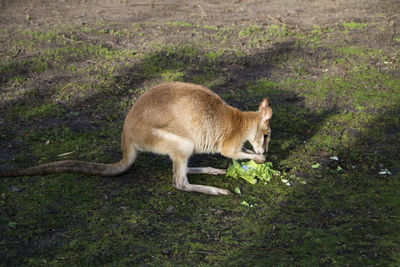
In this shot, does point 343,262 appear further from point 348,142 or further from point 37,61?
point 37,61

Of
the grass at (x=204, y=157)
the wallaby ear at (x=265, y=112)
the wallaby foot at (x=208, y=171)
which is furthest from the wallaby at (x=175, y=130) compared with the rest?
the wallaby foot at (x=208, y=171)

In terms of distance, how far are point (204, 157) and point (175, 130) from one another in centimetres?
93

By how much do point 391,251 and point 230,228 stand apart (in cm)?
108

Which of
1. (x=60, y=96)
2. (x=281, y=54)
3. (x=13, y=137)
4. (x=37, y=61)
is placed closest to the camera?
(x=13, y=137)

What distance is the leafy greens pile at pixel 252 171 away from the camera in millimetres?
3967

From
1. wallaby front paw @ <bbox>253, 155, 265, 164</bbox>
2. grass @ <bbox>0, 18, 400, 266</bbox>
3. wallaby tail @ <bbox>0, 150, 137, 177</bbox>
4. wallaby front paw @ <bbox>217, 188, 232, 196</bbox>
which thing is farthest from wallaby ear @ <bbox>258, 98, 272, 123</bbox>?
wallaby tail @ <bbox>0, 150, 137, 177</bbox>

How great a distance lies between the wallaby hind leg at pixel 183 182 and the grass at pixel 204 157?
61 millimetres

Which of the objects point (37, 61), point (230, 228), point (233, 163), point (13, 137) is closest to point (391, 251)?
point (230, 228)

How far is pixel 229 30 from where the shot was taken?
772 cm

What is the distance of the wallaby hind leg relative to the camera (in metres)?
3.75

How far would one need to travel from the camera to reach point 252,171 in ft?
13.1

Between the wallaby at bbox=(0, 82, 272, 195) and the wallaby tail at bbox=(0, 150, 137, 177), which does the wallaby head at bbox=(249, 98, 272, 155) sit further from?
the wallaby tail at bbox=(0, 150, 137, 177)

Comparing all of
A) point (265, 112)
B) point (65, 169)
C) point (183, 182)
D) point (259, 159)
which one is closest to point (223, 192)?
point (183, 182)

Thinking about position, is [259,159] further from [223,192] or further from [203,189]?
[203,189]
